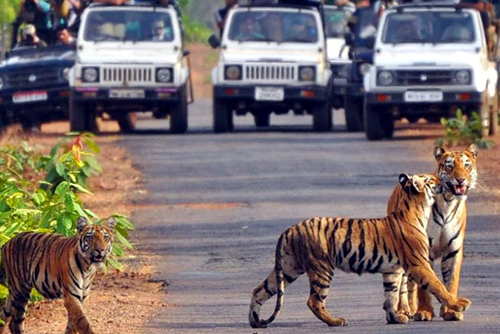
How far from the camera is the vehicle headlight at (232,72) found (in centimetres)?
2555

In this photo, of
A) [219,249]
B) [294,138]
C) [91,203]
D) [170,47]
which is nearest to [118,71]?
[170,47]

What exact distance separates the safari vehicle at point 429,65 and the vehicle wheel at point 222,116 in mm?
2980

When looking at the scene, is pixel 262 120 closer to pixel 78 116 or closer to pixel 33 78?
pixel 78 116

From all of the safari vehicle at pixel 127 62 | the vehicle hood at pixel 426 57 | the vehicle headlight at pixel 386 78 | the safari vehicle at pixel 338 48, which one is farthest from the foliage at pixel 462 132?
the safari vehicle at pixel 127 62

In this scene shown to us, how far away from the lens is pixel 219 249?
13.9 meters

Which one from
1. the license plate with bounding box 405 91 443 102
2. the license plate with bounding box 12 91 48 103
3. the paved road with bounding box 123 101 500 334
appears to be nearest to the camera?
the paved road with bounding box 123 101 500 334

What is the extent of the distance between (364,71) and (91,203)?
8.64m

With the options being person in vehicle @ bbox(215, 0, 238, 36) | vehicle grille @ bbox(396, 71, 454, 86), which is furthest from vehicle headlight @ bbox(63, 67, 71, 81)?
vehicle grille @ bbox(396, 71, 454, 86)

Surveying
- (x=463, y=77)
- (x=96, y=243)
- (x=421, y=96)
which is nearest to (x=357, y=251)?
(x=96, y=243)

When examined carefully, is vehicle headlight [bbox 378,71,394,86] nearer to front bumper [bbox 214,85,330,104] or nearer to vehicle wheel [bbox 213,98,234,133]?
front bumper [bbox 214,85,330,104]

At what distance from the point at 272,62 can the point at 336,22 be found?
15.0 ft

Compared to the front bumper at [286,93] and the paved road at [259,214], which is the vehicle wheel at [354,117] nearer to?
the paved road at [259,214]

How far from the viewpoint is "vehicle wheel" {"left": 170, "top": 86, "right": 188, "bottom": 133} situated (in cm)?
2567

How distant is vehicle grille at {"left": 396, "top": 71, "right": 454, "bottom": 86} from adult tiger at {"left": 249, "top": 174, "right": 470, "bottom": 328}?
1351 centimetres
